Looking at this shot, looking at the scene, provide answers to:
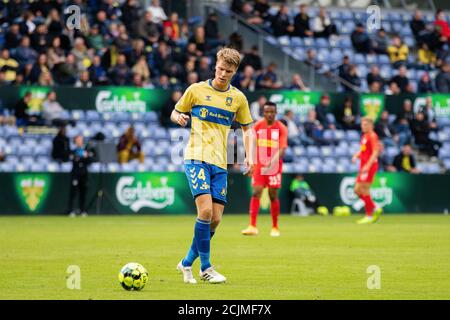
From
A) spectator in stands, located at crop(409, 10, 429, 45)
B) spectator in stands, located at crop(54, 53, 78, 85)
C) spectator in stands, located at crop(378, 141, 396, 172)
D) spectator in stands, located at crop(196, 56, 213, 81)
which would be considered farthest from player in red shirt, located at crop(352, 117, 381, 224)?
spectator in stands, located at crop(409, 10, 429, 45)

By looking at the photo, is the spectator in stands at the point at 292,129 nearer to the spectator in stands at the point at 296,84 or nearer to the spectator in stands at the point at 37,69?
the spectator in stands at the point at 296,84

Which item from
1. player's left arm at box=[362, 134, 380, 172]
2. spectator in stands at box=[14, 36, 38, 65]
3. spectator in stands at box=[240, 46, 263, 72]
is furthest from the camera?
spectator in stands at box=[240, 46, 263, 72]

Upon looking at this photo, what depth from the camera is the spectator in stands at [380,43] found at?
35.6m

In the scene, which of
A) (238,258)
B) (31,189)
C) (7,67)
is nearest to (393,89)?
(7,67)

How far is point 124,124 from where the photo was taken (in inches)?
1188

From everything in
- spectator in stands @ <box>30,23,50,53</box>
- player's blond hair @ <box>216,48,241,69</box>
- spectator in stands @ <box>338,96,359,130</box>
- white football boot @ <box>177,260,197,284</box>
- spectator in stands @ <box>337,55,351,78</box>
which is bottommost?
white football boot @ <box>177,260,197,284</box>

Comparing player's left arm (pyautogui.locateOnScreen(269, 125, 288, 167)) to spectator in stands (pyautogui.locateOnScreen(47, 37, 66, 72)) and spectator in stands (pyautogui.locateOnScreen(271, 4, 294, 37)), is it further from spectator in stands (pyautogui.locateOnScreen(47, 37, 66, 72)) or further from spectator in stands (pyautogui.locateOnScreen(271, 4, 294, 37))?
spectator in stands (pyautogui.locateOnScreen(271, 4, 294, 37))

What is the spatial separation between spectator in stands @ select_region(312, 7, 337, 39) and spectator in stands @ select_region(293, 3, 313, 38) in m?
0.50

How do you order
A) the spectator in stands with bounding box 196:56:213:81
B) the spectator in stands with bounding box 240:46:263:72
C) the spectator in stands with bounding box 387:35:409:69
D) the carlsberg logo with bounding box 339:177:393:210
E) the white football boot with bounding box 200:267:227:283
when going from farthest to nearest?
1. the spectator in stands with bounding box 387:35:409:69
2. the spectator in stands with bounding box 240:46:263:72
3. the carlsberg logo with bounding box 339:177:393:210
4. the spectator in stands with bounding box 196:56:213:81
5. the white football boot with bounding box 200:267:227:283

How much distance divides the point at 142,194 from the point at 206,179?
17061 mm

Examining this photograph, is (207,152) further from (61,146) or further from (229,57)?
(61,146)

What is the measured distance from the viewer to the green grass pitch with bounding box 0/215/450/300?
36.4ft

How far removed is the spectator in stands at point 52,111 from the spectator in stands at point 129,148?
1.61m

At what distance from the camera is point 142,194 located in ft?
94.9
